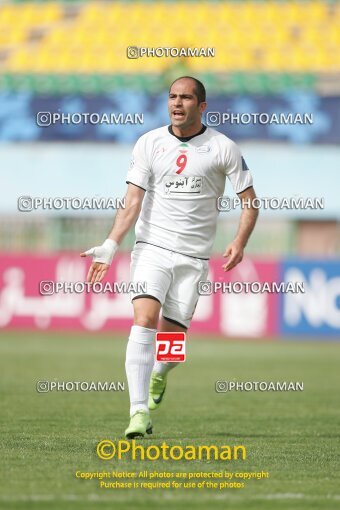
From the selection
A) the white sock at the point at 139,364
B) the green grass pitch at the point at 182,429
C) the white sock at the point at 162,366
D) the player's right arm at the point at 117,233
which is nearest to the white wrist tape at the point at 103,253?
the player's right arm at the point at 117,233

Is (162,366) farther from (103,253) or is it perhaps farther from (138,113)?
(138,113)

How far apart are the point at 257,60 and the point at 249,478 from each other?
20961 mm

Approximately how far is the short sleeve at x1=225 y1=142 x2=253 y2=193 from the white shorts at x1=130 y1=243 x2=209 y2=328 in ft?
1.94

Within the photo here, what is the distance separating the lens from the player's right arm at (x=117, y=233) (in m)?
7.50

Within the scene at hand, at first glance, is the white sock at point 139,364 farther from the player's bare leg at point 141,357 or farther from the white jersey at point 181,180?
the white jersey at point 181,180

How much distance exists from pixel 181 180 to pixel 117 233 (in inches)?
23.6

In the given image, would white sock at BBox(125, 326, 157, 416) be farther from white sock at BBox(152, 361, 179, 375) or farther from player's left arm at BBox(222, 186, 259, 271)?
white sock at BBox(152, 361, 179, 375)

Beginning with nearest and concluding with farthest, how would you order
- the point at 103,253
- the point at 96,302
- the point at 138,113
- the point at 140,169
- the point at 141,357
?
the point at 103,253 < the point at 141,357 < the point at 140,169 < the point at 96,302 < the point at 138,113

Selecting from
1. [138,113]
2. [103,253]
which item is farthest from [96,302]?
[103,253]

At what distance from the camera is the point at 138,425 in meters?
7.44

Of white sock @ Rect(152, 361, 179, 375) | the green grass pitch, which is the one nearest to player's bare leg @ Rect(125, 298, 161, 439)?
the green grass pitch

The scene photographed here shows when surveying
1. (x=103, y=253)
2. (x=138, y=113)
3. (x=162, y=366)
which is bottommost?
(x=162, y=366)

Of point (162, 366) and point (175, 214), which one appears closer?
point (175, 214)

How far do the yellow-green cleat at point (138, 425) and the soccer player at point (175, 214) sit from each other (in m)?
0.17
